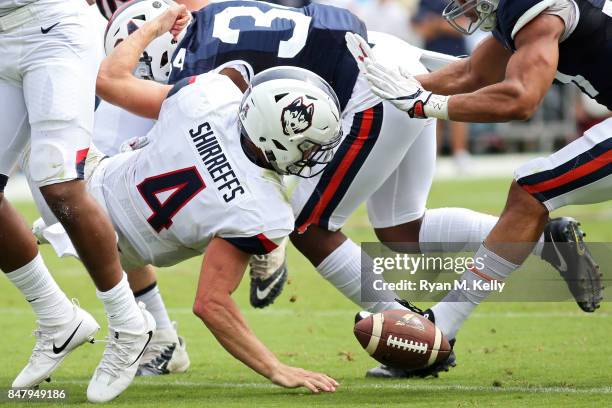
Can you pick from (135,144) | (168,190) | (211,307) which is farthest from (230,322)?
(135,144)

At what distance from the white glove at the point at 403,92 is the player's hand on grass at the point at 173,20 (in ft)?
3.13

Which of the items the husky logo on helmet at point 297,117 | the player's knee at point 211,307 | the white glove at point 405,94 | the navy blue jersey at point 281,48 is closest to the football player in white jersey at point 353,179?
the navy blue jersey at point 281,48

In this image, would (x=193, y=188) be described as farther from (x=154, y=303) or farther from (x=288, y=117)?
(x=154, y=303)

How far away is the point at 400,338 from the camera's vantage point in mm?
4406

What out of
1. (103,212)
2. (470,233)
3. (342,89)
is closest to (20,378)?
(103,212)

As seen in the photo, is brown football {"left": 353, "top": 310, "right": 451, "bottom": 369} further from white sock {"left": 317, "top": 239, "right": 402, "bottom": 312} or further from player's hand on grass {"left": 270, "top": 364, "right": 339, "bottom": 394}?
white sock {"left": 317, "top": 239, "right": 402, "bottom": 312}

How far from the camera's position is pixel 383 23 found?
49.6ft

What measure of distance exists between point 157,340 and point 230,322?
992mm

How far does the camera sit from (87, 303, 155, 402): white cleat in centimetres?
427

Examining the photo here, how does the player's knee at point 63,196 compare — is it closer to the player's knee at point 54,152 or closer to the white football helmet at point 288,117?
the player's knee at point 54,152

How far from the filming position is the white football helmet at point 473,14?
4500mm

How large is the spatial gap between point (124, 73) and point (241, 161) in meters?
0.84

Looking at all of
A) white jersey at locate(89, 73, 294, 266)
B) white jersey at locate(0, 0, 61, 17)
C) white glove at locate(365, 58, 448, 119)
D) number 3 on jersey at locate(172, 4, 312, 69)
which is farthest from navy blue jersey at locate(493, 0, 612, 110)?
white jersey at locate(0, 0, 61, 17)

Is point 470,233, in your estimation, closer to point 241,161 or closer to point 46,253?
point 241,161
